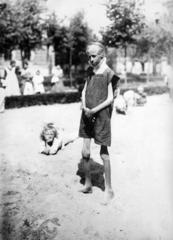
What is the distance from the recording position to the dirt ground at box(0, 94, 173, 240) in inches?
104

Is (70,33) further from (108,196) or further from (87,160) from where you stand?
(108,196)

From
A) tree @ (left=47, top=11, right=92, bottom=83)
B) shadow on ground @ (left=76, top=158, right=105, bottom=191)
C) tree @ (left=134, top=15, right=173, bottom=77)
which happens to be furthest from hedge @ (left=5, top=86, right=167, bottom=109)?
tree @ (left=47, top=11, right=92, bottom=83)

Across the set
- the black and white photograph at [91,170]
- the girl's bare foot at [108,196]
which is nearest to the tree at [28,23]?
the black and white photograph at [91,170]

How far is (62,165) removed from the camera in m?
4.21

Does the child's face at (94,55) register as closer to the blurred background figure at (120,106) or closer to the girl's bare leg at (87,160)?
the girl's bare leg at (87,160)

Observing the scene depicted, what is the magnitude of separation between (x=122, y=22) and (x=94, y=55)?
12968mm

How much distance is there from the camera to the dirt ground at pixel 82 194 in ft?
8.71

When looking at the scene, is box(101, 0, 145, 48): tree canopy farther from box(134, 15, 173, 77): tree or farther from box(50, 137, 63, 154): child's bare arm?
box(50, 137, 63, 154): child's bare arm

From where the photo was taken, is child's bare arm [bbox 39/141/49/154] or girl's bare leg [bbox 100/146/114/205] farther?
child's bare arm [bbox 39/141/49/154]

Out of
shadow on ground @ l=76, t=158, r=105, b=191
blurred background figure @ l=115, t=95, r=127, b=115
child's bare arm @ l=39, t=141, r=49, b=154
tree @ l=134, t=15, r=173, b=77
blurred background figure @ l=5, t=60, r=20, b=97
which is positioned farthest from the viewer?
tree @ l=134, t=15, r=173, b=77

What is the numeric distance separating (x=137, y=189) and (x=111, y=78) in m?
1.45

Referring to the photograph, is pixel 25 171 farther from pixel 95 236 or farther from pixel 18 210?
pixel 95 236

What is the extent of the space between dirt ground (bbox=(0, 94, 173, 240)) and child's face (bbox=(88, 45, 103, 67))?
1.58 meters

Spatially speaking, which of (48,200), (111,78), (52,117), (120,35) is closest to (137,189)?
(48,200)
